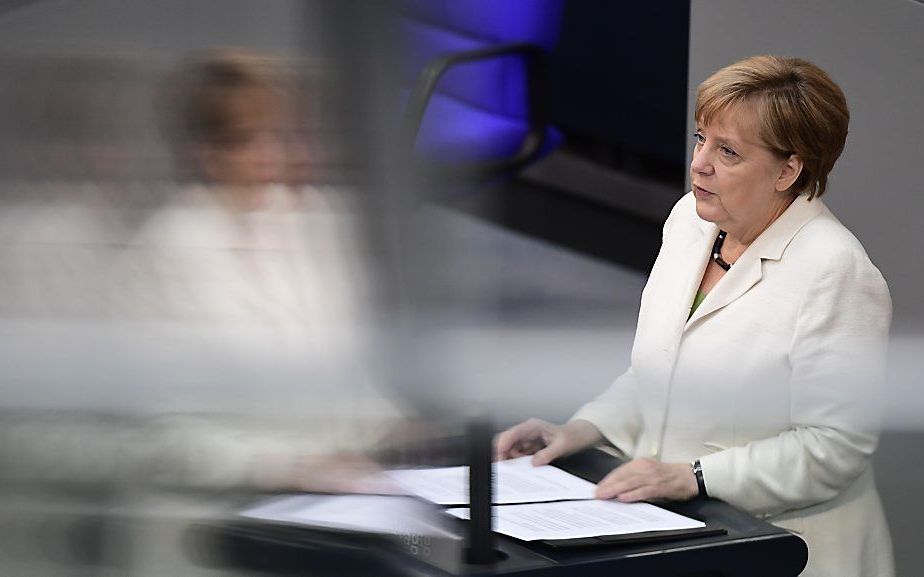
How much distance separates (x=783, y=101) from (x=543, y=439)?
25.8 inches

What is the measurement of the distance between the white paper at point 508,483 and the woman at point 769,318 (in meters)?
0.02

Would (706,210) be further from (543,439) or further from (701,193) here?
(543,439)

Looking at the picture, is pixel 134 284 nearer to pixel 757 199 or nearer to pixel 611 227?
pixel 757 199

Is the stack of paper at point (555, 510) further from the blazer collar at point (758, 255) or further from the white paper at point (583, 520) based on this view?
the blazer collar at point (758, 255)

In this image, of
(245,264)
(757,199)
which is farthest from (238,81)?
(757,199)

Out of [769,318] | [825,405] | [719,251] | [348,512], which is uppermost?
[719,251]

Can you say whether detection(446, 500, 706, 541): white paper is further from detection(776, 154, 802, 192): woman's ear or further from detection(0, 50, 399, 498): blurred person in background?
detection(776, 154, 802, 192): woman's ear

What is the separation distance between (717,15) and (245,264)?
4.90 ft

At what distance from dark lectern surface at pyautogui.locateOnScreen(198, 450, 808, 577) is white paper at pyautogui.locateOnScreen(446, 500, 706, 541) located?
0.7 inches

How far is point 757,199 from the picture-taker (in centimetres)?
115

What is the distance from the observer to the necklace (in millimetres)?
1213

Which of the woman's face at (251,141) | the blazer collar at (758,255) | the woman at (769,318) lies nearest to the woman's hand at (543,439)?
the woman at (769,318)

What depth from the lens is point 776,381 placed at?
56 centimetres

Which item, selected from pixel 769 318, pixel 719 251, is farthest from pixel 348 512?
pixel 719 251
